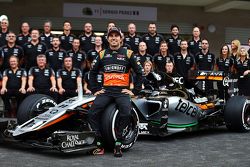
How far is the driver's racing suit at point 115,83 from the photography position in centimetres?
641

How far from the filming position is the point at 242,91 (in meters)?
11.0

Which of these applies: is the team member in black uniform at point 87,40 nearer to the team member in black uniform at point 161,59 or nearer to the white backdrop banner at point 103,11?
the team member in black uniform at point 161,59

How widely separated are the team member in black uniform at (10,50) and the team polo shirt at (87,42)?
148 cm

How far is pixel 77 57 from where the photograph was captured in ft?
34.8

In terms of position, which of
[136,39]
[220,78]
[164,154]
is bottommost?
[164,154]

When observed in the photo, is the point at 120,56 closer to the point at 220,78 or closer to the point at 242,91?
the point at 220,78

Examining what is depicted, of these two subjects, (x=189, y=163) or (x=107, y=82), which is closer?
(x=189, y=163)

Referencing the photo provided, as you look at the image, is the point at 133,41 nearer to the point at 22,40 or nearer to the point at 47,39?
the point at 47,39

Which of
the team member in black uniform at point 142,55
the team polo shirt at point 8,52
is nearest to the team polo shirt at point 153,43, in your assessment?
the team member in black uniform at point 142,55

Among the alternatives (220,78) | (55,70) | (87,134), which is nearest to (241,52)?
(220,78)

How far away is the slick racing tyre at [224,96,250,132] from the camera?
8367 millimetres

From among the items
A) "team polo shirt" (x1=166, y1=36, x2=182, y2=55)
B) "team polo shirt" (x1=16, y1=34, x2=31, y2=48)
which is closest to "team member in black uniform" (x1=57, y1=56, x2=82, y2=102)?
Result: "team polo shirt" (x1=16, y1=34, x2=31, y2=48)

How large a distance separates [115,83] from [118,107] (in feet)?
1.11

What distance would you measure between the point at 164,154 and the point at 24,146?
2.03 metres
